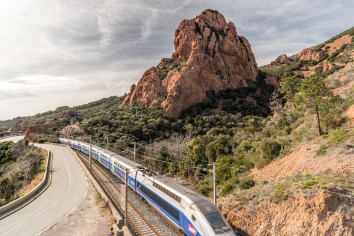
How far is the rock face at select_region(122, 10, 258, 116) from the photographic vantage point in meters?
58.0

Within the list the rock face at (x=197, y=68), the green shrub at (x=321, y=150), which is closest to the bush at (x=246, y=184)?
the green shrub at (x=321, y=150)

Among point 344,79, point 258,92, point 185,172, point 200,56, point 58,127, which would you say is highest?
point 200,56

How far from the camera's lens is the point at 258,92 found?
66.3 meters

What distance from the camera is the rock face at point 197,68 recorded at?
58000 millimetres

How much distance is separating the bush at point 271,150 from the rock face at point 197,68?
37.4m

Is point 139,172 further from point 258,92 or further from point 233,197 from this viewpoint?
point 258,92

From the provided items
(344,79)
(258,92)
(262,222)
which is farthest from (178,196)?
(258,92)

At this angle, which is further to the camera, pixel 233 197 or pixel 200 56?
pixel 200 56

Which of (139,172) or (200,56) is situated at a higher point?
(200,56)

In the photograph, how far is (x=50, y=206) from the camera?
653 inches

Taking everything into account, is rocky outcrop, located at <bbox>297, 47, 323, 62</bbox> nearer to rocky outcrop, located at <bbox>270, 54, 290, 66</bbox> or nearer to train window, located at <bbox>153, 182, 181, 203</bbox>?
rocky outcrop, located at <bbox>270, 54, 290, 66</bbox>

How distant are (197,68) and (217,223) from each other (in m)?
55.7

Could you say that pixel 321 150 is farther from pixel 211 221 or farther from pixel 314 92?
pixel 211 221

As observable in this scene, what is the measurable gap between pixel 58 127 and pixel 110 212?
203ft
